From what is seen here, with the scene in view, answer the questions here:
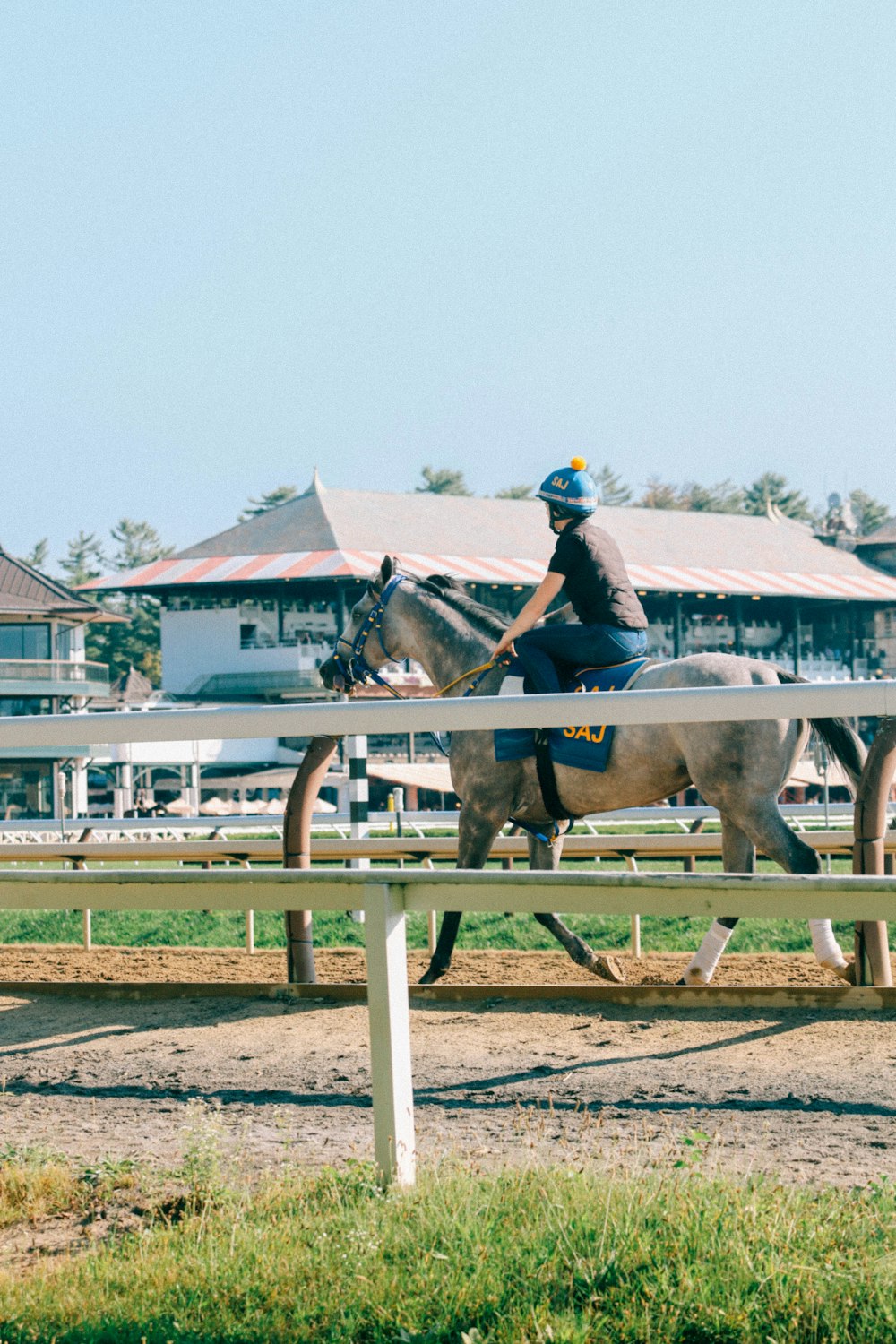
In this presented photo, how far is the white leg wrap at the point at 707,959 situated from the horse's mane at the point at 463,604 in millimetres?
1931

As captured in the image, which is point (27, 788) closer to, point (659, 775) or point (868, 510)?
point (659, 775)

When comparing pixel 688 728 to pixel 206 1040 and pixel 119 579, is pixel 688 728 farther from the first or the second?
pixel 119 579

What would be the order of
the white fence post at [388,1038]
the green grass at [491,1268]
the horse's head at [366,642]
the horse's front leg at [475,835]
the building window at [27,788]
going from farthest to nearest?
the building window at [27,788] → the horse's head at [366,642] → the horse's front leg at [475,835] → the white fence post at [388,1038] → the green grass at [491,1268]

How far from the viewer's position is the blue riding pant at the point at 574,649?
6367mm

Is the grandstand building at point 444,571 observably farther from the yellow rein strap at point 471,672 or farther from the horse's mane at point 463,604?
the yellow rein strap at point 471,672

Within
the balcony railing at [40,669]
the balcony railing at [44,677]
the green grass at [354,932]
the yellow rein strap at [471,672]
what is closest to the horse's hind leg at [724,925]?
the yellow rein strap at [471,672]

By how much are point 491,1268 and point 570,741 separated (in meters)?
3.66

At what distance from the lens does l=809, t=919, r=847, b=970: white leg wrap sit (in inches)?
222

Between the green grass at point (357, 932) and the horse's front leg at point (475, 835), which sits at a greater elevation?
the horse's front leg at point (475, 835)

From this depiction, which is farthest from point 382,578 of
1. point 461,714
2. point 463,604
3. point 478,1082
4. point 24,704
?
point 24,704

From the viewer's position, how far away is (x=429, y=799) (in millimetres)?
48938

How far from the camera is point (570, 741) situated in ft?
20.6

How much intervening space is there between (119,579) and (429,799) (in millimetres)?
18216

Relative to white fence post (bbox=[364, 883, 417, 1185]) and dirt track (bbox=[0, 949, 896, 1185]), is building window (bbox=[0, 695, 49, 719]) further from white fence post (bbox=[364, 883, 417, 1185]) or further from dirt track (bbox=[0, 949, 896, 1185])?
white fence post (bbox=[364, 883, 417, 1185])
